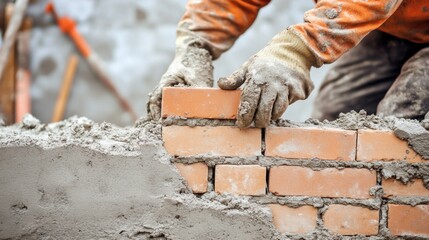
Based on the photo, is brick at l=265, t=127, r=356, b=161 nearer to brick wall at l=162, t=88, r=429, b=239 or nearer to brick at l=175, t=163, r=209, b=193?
brick wall at l=162, t=88, r=429, b=239

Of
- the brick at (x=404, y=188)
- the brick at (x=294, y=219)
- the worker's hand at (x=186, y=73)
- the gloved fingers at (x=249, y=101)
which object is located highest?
the worker's hand at (x=186, y=73)

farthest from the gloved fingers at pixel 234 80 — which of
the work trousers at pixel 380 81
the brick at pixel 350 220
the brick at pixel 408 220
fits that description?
the work trousers at pixel 380 81

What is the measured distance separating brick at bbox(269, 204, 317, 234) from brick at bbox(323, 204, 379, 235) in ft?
0.17

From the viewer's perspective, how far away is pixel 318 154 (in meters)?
1.87

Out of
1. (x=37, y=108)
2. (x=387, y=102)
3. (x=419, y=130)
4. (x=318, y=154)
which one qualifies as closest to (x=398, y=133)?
(x=419, y=130)

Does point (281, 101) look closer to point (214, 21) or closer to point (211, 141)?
point (211, 141)

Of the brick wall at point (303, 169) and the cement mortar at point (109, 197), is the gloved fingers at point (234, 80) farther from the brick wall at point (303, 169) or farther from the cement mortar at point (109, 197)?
the cement mortar at point (109, 197)

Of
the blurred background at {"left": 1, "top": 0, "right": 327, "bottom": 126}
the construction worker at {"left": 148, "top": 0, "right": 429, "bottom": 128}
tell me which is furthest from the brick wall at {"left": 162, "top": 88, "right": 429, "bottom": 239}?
the blurred background at {"left": 1, "top": 0, "right": 327, "bottom": 126}

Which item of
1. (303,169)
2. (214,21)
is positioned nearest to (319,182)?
(303,169)

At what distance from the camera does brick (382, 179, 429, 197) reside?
188 centimetres

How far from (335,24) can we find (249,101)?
417 millimetres

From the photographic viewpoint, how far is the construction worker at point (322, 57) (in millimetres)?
1775

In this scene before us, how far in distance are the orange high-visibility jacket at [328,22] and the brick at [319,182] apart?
393 mm

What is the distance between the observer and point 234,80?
180 cm
